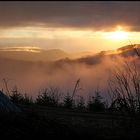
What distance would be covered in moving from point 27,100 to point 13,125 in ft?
24.3

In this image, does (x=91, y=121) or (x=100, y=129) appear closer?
(x=100, y=129)

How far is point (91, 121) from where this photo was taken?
14.3 metres

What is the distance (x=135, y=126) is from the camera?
13.3m

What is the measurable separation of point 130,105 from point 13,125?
3413 millimetres

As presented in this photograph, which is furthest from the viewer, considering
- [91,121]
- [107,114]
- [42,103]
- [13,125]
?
[42,103]

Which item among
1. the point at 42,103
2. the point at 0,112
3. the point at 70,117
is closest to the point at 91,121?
the point at 70,117

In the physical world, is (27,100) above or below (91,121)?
above

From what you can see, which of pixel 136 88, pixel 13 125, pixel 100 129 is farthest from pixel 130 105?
pixel 13 125

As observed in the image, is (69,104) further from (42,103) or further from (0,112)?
(0,112)

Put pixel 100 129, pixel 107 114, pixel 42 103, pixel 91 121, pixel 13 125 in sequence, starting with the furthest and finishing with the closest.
→ pixel 42 103, pixel 107 114, pixel 91 121, pixel 100 129, pixel 13 125

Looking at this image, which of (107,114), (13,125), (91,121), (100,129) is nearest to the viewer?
(13,125)

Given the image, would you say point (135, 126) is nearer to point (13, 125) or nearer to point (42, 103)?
point (13, 125)

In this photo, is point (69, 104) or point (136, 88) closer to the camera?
point (136, 88)

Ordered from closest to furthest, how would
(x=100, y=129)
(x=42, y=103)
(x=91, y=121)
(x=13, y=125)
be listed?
(x=13, y=125) → (x=100, y=129) → (x=91, y=121) → (x=42, y=103)
